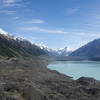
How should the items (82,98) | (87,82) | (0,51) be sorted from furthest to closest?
1. (0,51)
2. (87,82)
3. (82,98)

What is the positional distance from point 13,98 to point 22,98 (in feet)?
6.20

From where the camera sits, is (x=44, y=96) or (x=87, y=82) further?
(x=87, y=82)

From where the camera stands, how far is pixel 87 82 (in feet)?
188

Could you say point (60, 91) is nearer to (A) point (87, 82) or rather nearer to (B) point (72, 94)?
(B) point (72, 94)

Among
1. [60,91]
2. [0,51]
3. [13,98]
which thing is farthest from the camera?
[0,51]

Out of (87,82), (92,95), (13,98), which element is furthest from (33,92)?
(87,82)

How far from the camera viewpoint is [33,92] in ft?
125

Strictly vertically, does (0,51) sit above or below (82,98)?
above

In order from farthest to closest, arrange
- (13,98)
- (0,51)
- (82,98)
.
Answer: (0,51) → (82,98) → (13,98)

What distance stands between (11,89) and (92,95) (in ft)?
46.4

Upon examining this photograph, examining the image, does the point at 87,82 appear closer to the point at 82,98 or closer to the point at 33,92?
the point at 82,98

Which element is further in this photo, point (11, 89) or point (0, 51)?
point (0, 51)

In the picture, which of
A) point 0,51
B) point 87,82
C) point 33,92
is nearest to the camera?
point 33,92

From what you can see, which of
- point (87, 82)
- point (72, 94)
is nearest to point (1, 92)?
point (72, 94)
